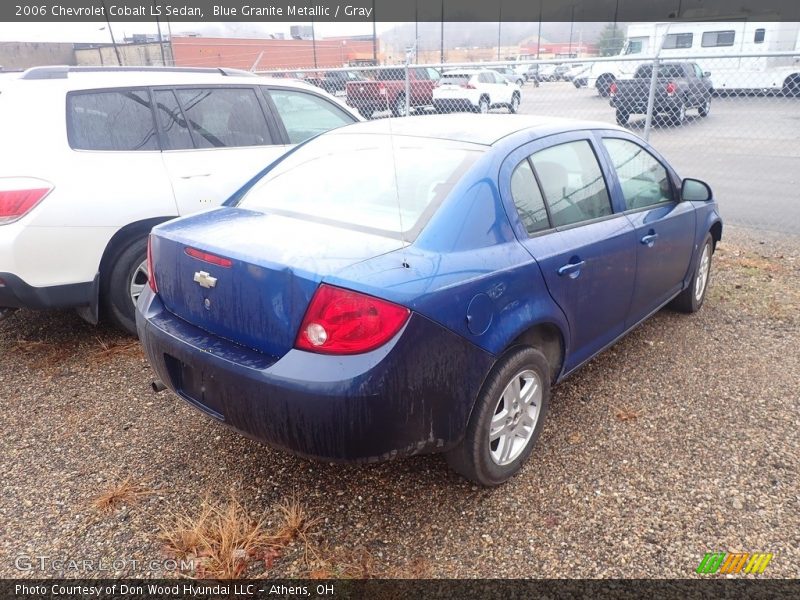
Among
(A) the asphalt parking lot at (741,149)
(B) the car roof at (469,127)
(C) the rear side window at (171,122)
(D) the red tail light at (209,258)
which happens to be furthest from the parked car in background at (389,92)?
(D) the red tail light at (209,258)

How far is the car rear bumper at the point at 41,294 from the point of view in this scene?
349 centimetres

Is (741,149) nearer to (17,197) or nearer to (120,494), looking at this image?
(17,197)

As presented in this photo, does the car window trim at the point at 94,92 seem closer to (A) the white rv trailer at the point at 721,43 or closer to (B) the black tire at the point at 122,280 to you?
(B) the black tire at the point at 122,280

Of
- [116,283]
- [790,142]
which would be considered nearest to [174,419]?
[116,283]

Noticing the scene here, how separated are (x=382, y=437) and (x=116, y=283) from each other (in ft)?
8.68

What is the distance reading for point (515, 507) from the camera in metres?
2.65

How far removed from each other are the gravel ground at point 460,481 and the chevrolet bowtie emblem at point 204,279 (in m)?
0.98

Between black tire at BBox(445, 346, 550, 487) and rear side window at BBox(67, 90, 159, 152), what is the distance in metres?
3.03

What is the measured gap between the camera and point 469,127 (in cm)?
313

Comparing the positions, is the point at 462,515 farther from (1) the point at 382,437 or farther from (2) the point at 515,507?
(1) the point at 382,437

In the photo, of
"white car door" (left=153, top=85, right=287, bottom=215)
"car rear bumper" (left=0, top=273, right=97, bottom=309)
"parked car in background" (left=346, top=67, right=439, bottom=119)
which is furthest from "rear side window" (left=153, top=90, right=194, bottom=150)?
"parked car in background" (left=346, top=67, right=439, bottom=119)

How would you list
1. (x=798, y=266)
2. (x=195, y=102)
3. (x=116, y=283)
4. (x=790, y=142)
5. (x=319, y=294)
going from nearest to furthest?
1. (x=319, y=294)
2. (x=116, y=283)
3. (x=195, y=102)
4. (x=798, y=266)
5. (x=790, y=142)

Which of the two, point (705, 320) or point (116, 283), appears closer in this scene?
point (116, 283)

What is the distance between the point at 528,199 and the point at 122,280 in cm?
277
